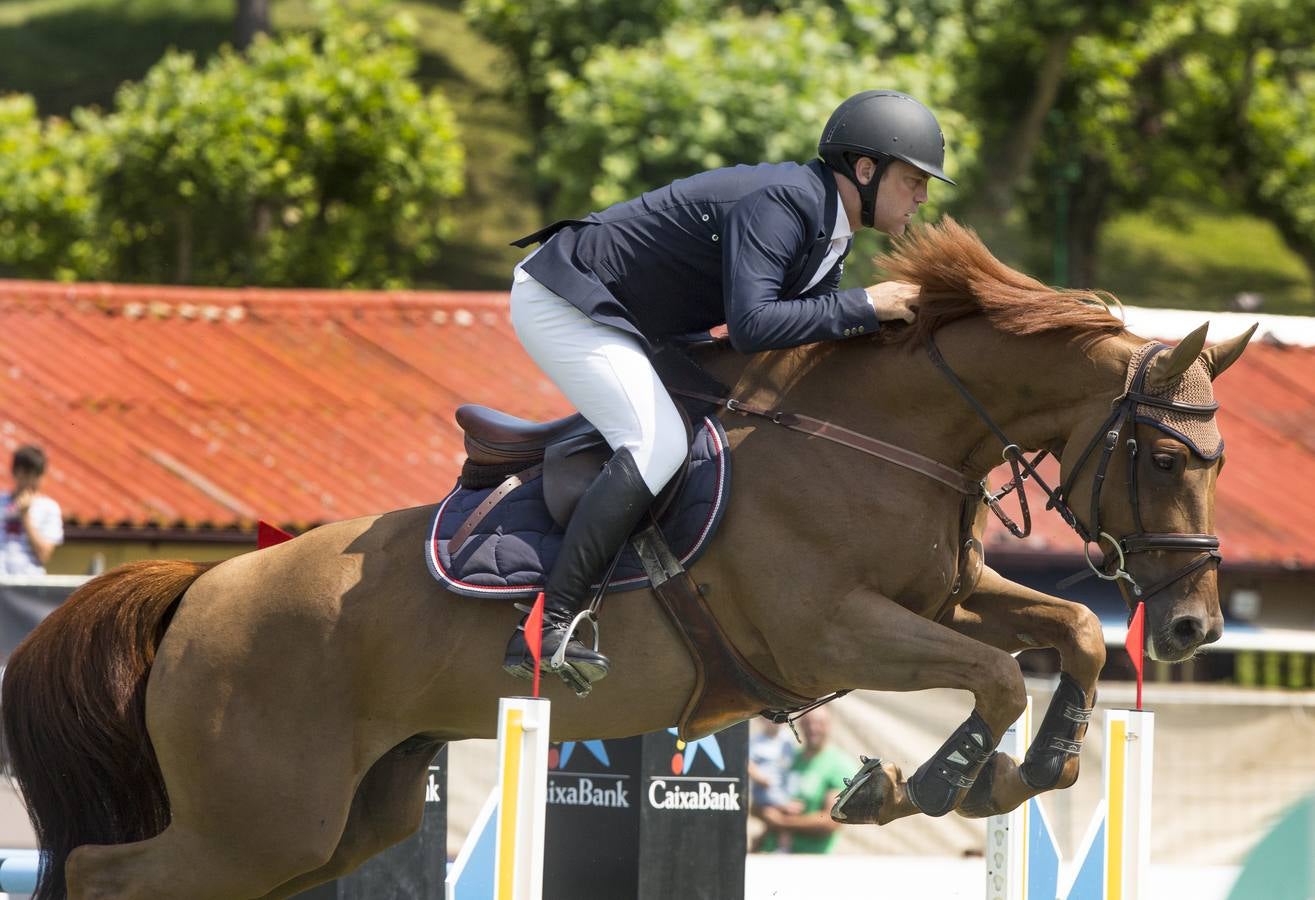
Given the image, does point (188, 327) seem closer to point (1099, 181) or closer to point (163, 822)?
point (163, 822)

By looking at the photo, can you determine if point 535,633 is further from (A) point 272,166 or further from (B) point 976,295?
(A) point 272,166

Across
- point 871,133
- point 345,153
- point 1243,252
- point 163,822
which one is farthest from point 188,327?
point 1243,252

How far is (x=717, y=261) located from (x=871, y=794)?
1489 millimetres

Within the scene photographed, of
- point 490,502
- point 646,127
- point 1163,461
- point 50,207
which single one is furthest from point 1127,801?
point 50,207

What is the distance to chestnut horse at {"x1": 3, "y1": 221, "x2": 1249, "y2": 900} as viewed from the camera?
13.2 ft

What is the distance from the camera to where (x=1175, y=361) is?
155 inches

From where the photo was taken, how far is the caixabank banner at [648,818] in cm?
555

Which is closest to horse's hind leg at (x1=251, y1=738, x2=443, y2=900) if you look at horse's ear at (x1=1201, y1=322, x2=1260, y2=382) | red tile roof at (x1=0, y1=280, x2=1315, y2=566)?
horse's ear at (x1=1201, y1=322, x2=1260, y2=382)

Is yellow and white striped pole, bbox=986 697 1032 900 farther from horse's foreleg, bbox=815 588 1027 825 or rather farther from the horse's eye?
the horse's eye

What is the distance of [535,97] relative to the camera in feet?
68.5

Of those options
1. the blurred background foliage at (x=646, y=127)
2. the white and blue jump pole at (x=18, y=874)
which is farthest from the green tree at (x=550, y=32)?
the white and blue jump pole at (x=18, y=874)

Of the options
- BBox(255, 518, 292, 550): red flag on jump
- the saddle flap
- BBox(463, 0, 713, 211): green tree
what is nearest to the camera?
Answer: the saddle flap

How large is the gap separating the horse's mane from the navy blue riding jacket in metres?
0.20

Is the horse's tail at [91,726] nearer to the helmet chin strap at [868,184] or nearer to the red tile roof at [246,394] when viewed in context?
the helmet chin strap at [868,184]
